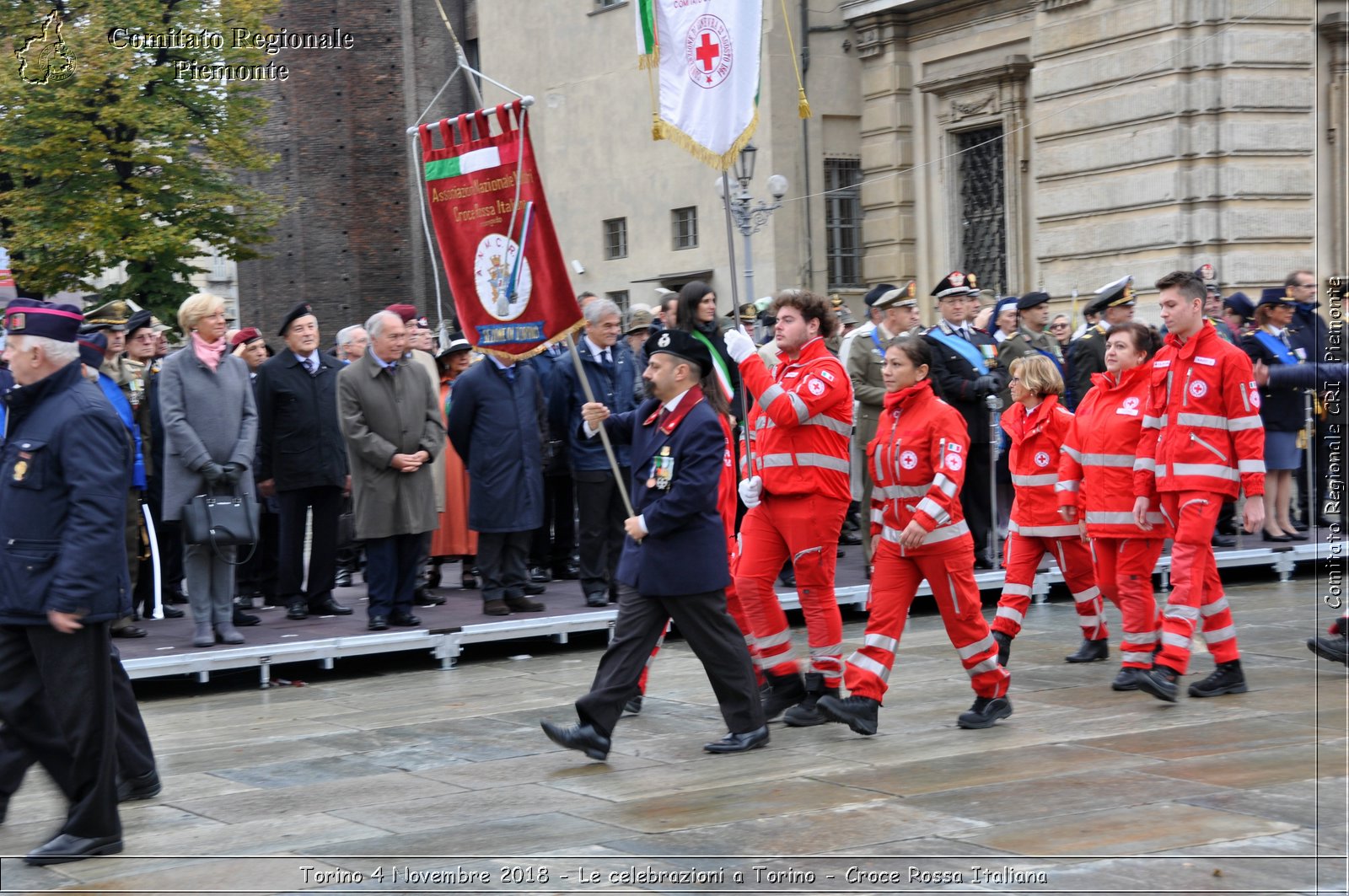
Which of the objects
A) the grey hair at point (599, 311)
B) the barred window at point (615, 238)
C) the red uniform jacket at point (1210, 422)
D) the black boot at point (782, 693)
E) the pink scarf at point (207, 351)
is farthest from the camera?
the barred window at point (615, 238)

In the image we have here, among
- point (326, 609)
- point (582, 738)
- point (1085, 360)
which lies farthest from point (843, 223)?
point (582, 738)

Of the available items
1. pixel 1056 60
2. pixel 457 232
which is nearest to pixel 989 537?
pixel 457 232

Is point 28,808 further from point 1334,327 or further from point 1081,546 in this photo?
point 1334,327

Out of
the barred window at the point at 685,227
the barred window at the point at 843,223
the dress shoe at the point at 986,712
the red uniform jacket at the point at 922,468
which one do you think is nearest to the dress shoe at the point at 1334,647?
the dress shoe at the point at 986,712

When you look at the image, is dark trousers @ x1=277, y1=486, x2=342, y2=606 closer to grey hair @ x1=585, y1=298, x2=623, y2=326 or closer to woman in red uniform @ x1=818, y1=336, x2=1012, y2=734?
grey hair @ x1=585, y1=298, x2=623, y2=326

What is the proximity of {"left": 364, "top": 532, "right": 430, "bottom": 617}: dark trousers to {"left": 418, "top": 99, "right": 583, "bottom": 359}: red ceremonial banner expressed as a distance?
104 inches

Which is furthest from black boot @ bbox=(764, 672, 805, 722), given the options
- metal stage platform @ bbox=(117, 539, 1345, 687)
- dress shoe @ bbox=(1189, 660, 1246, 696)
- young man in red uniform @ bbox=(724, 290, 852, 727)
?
dress shoe @ bbox=(1189, 660, 1246, 696)

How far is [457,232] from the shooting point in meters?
8.38

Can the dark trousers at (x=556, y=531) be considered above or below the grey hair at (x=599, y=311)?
below

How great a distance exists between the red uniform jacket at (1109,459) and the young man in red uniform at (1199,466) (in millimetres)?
310

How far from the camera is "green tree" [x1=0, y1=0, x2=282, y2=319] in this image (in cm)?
2791

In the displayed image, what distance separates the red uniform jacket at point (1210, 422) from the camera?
27.2 feet

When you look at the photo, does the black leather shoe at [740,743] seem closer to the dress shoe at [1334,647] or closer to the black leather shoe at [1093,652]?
the black leather shoe at [1093,652]

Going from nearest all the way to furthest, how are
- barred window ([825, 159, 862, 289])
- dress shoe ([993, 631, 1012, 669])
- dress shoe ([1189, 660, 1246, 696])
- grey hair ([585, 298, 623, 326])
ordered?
dress shoe ([1189, 660, 1246, 696]) < dress shoe ([993, 631, 1012, 669]) < grey hair ([585, 298, 623, 326]) < barred window ([825, 159, 862, 289])
